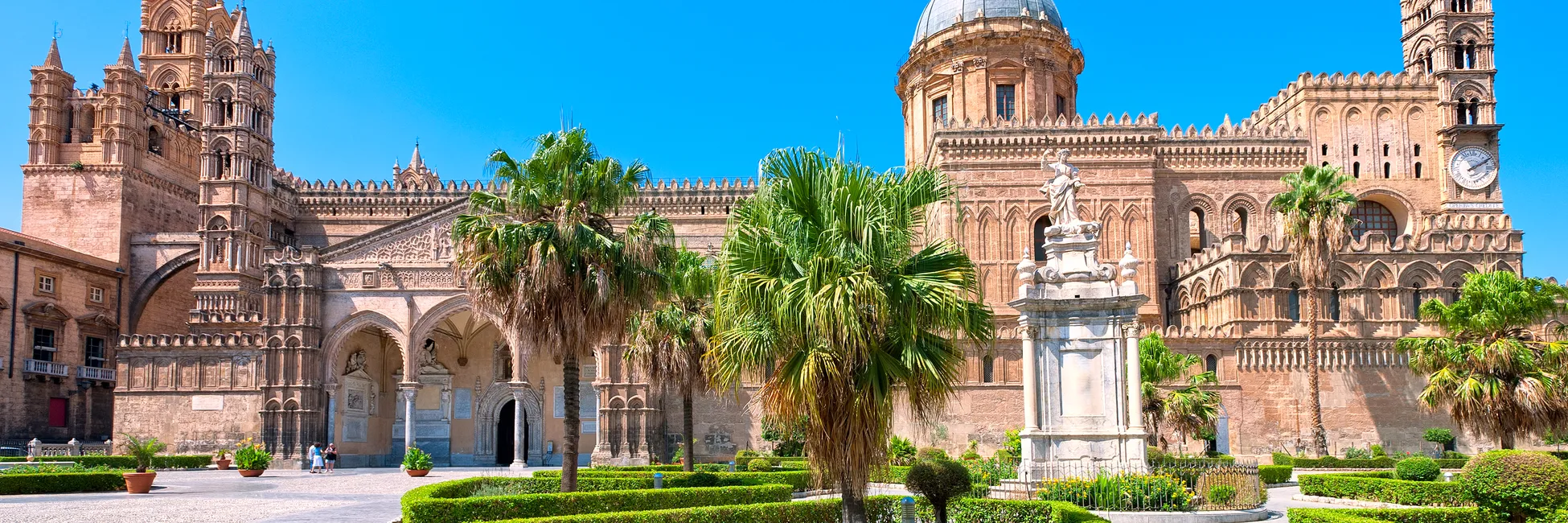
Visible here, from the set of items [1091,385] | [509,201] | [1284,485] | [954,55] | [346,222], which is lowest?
[1284,485]

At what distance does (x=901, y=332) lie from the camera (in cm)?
1359

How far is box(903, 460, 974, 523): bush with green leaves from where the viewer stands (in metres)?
15.0

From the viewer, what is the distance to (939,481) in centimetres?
1508

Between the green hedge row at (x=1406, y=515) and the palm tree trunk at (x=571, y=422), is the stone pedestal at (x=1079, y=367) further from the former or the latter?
the palm tree trunk at (x=571, y=422)

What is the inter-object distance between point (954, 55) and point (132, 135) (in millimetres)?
32718

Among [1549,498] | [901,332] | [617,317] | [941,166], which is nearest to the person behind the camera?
[901,332]

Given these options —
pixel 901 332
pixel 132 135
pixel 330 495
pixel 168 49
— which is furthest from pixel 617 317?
pixel 168 49

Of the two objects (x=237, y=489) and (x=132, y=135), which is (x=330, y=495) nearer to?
(x=237, y=489)

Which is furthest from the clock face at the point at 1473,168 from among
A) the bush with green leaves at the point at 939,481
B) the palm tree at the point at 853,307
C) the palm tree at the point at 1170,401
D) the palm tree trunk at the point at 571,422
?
the palm tree at the point at 853,307

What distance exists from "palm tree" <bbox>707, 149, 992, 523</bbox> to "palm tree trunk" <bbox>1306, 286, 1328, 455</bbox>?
25.3 meters

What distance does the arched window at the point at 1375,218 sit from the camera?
46.7 metres

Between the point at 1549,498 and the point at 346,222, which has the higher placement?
the point at 346,222

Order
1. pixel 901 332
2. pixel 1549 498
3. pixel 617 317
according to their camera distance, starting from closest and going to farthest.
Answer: pixel 901 332
pixel 1549 498
pixel 617 317

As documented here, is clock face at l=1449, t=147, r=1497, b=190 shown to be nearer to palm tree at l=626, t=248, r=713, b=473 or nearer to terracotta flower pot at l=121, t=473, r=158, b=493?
palm tree at l=626, t=248, r=713, b=473
